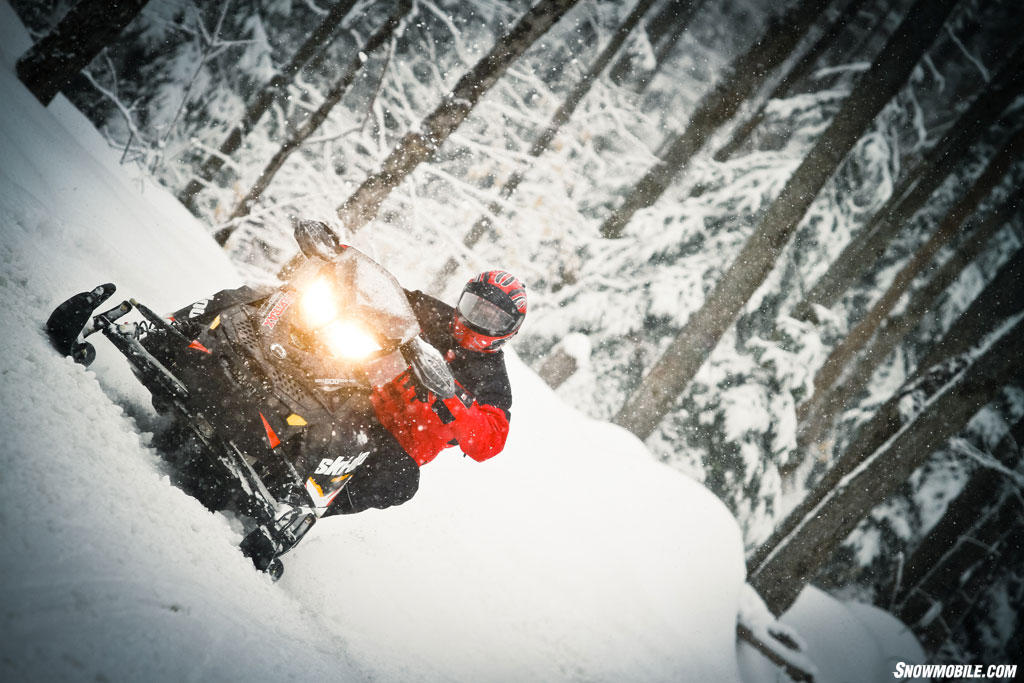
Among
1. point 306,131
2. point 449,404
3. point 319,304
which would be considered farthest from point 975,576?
point 306,131

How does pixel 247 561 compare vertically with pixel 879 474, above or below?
below

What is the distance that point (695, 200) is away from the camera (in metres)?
8.00

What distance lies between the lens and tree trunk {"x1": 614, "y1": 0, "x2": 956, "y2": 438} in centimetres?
516

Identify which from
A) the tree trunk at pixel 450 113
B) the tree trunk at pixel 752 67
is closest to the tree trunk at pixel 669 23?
the tree trunk at pixel 752 67

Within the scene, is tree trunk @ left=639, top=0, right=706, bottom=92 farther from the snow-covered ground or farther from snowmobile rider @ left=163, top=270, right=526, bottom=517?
snowmobile rider @ left=163, top=270, right=526, bottom=517

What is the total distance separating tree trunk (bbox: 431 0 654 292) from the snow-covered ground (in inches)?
201

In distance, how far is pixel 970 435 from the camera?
8.55 m

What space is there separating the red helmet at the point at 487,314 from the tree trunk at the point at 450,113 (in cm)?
335

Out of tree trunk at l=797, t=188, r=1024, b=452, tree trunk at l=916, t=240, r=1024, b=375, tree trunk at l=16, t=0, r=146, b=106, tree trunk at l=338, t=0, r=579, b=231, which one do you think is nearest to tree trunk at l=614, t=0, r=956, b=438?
tree trunk at l=916, t=240, r=1024, b=375

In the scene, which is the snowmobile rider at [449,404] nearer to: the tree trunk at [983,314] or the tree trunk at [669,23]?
the tree trunk at [983,314]

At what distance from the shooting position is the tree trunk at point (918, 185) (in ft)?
23.5

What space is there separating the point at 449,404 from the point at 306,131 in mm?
7631

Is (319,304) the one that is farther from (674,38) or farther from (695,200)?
(674,38)

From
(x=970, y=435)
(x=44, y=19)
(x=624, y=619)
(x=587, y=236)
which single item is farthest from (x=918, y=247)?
(x=44, y=19)
